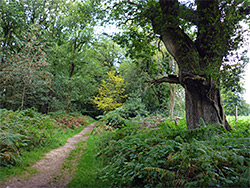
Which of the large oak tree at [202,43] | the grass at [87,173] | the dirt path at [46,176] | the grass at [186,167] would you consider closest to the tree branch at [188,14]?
the large oak tree at [202,43]

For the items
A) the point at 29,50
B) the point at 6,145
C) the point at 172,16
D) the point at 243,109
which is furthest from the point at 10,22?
the point at 243,109

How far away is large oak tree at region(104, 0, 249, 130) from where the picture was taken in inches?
186

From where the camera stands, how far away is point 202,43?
5.46 meters

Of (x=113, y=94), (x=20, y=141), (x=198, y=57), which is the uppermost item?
(x=113, y=94)

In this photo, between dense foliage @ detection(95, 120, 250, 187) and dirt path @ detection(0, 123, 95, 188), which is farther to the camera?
dirt path @ detection(0, 123, 95, 188)

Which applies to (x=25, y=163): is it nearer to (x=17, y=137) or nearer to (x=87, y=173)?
(x=17, y=137)

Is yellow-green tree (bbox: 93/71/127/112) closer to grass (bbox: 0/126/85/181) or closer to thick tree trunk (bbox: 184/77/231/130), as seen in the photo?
grass (bbox: 0/126/85/181)

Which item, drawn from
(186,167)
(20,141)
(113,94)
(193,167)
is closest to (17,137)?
(20,141)

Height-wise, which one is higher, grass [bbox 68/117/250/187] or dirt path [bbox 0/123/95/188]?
grass [bbox 68/117/250/187]

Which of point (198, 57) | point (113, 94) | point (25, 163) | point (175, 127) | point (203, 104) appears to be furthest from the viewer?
point (113, 94)

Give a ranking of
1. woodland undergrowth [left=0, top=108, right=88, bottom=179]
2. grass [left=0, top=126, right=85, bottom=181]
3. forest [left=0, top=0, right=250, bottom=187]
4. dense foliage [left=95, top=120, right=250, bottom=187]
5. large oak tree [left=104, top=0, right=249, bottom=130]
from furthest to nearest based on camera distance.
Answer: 1. large oak tree [left=104, top=0, right=249, bottom=130]
2. woodland undergrowth [left=0, top=108, right=88, bottom=179]
3. grass [left=0, top=126, right=85, bottom=181]
4. forest [left=0, top=0, right=250, bottom=187]
5. dense foliage [left=95, top=120, right=250, bottom=187]

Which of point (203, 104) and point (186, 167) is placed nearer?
point (186, 167)

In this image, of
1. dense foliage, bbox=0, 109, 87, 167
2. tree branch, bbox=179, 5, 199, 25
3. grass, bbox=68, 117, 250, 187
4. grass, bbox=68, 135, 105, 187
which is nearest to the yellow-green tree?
dense foliage, bbox=0, 109, 87, 167

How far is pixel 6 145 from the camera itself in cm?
457
